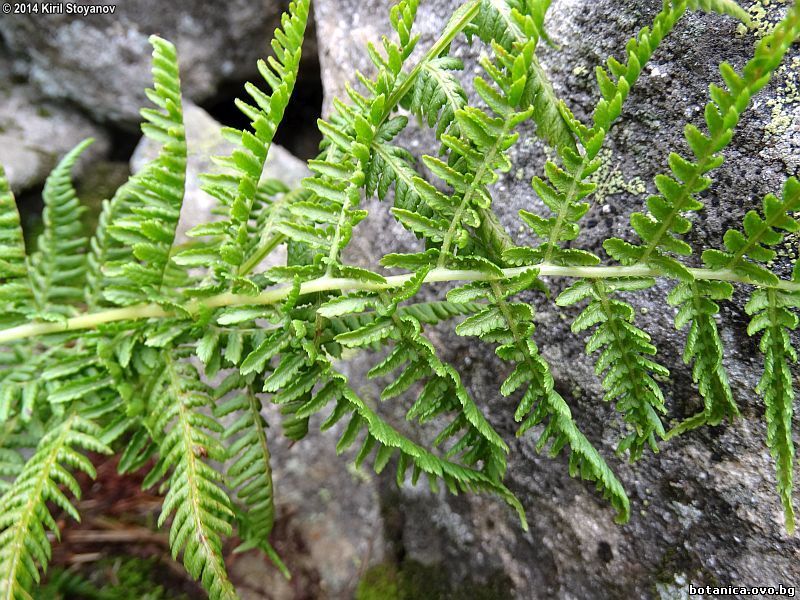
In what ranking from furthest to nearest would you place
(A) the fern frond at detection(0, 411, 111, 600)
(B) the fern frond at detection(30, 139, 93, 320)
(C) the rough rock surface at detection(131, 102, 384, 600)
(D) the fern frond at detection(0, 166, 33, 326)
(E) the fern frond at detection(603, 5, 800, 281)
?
(C) the rough rock surface at detection(131, 102, 384, 600) → (B) the fern frond at detection(30, 139, 93, 320) → (D) the fern frond at detection(0, 166, 33, 326) → (A) the fern frond at detection(0, 411, 111, 600) → (E) the fern frond at detection(603, 5, 800, 281)

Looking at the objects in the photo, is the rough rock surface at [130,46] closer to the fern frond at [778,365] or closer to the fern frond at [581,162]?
the fern frond at [581,162]

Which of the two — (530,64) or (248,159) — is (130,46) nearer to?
(248,159)

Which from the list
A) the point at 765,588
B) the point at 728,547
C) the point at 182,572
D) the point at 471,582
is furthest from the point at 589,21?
the point at 182,572

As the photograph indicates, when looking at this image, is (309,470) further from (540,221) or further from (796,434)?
(796,434)

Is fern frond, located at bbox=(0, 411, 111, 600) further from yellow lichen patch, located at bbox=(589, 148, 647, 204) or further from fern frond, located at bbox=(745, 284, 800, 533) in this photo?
fern frond, located at bbox=(745, 284, 800, 533)

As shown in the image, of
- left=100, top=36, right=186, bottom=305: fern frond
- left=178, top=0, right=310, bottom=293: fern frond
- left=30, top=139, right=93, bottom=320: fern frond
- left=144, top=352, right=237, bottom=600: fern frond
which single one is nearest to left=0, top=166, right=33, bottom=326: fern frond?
left=30, top=139, right=93, bottom=320: fern frond

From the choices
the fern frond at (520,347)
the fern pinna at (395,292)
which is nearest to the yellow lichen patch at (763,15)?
the fern pinna at (395,292)
